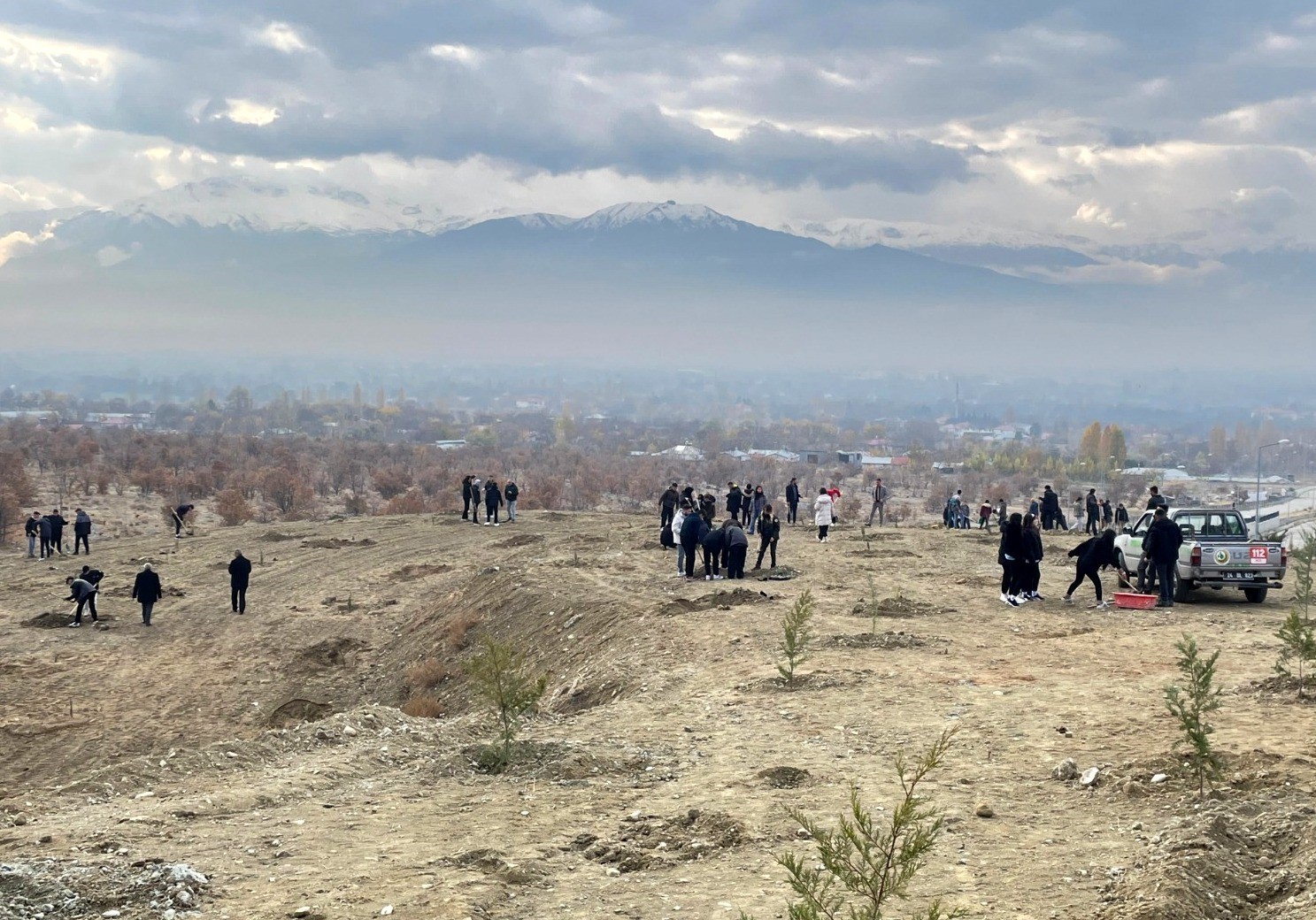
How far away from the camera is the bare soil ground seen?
741 cm

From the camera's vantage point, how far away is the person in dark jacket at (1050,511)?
3330 cm

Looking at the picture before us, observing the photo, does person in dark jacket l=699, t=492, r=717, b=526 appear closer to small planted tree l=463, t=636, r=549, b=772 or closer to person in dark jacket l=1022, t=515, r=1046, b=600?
person in dark jacket l=1022, t=515, r=1046, b=600

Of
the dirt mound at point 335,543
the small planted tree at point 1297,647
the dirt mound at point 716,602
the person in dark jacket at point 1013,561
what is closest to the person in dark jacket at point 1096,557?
the person in dark jacket at point 1013,561

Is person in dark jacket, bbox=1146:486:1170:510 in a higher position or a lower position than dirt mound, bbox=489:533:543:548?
higher

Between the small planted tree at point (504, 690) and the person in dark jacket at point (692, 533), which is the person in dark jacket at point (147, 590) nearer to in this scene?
the person in dark jacket at point (692, 533)

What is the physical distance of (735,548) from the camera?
75.0 feet

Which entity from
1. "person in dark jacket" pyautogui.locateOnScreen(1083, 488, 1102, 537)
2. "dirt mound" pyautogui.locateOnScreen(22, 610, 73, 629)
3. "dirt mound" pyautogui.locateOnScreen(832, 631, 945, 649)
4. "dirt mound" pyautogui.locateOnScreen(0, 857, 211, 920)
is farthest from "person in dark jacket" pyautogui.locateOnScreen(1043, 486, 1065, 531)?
"dirt mound" pyautogui.locateOnScreen(0, 857, 211, 920)

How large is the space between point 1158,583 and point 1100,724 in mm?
9529

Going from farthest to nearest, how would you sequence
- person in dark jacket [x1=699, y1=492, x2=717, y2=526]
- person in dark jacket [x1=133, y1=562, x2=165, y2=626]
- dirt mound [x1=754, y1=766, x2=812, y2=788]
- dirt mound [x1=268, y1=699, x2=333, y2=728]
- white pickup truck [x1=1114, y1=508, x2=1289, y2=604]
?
person in dark jacket [x1=699, y1=492, x2=717, y2=526]
person in dark jacket [x1=133, y1=562, x2=165, y2=626]
dirt mound [x1=268, y1=699, x2=333, y2=728]
white pickup truck [x1=1114, y1=508, x2=1289, y2=604]
dirt mound [x1=754, y1=766, x2=812, y2=788]

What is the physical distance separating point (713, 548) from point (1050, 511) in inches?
603

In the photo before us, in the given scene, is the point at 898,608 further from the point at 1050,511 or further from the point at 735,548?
the point at 1050,511

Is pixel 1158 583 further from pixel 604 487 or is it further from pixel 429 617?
pixel 604 487

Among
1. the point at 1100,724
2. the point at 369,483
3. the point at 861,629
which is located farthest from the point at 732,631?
the point at 369,483

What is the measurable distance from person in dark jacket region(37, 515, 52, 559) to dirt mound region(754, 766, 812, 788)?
30.7 m
